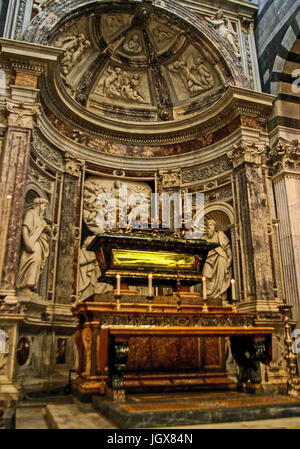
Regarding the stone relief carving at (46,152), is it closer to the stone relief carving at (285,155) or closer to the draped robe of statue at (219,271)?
the draped robe of statue at (219,271)

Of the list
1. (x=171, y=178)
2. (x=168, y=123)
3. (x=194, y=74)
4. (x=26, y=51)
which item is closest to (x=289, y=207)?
(x=171, y=178)

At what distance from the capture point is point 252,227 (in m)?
8.92

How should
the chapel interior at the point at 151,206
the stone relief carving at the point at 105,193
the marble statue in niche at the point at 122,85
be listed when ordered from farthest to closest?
1. the marble statue in niche at the point at 122,85
2. the stone relief carving at the point at 105,193
3. the chapel interior at the point at 151,206

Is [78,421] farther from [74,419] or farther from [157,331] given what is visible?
[157,331]

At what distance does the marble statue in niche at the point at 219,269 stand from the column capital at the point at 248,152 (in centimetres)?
189

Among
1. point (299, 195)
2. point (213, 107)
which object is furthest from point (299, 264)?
point (213, 107)

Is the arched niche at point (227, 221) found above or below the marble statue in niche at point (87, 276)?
above

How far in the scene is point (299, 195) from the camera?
30.6ft

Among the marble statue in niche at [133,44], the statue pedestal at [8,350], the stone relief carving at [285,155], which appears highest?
the marble statue in niche at [133,44]

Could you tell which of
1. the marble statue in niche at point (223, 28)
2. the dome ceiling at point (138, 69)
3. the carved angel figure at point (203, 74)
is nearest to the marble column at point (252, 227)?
the dome ceiling at point (138, 69)

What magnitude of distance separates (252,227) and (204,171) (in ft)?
8.07

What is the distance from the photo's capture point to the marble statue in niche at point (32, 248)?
24.8ft
